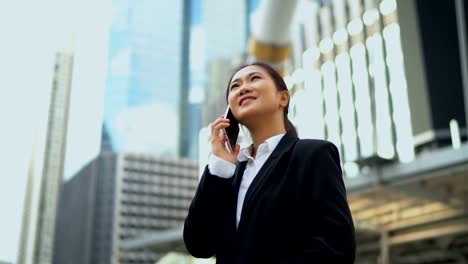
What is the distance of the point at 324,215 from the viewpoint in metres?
1.50

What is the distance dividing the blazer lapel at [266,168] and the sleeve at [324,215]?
0.35 feet

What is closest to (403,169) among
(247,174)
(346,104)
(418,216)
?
(418,216)

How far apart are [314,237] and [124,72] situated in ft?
214

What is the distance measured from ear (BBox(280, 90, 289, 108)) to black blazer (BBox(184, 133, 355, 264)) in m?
0.19

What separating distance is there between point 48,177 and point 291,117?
8262 cm

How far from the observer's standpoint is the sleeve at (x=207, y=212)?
1.76m

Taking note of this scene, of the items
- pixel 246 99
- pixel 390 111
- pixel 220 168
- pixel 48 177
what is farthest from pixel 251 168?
pixel 48 177

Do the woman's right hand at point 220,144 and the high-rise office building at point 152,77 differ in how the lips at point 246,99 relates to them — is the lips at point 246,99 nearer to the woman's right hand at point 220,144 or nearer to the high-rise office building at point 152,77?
the woman's right hand at point 220,144

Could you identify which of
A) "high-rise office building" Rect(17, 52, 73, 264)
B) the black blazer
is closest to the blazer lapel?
the black blazer

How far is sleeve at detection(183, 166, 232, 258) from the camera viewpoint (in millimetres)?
1764

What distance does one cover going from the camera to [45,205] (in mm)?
84500

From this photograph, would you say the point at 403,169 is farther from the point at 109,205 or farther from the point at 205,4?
the point at 205,4

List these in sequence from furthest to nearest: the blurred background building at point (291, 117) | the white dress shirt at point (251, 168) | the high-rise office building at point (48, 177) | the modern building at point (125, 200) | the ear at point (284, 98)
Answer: the modern building at point (125, 200) → the high-rise office building at point (48, 177) → the blurred background building at point (291, 117) → the ear at point (284, 98) → the white dress shirt at point (251, 168)

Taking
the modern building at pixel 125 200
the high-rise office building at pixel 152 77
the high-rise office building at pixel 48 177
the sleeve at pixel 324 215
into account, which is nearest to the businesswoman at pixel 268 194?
the sleeve at pixel 324 215
